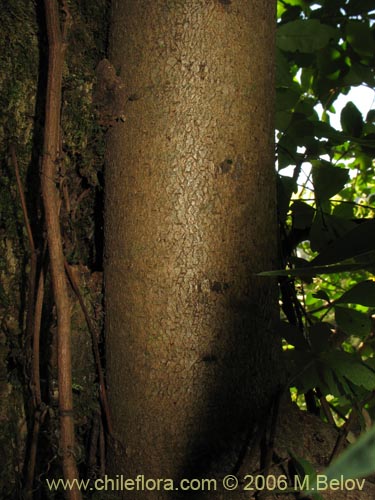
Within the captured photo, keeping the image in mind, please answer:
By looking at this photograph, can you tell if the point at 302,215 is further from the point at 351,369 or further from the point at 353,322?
the point at 351,369

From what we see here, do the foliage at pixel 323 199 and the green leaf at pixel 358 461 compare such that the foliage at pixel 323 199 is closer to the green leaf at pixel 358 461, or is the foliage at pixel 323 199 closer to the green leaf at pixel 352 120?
the green leaf at pixel 352 120

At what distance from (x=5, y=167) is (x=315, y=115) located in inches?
31.1

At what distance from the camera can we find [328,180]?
1.06 m

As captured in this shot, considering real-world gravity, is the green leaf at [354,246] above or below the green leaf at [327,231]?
below

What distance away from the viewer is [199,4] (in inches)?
29.1

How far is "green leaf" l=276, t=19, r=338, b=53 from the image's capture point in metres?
1.05

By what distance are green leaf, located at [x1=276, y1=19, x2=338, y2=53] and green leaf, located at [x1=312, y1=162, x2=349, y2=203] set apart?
256 millimetres

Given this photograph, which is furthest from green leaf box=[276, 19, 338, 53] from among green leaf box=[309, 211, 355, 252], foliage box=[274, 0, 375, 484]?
green leaf box=[309, 211, 355, 252]

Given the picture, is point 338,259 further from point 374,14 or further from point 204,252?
point 374,14

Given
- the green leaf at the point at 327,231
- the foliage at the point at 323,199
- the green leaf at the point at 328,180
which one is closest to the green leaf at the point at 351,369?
the foliage at the point at 323,199

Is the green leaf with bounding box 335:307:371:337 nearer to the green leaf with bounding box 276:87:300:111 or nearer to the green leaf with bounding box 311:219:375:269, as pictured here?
the green leaf with bounding box 311:219:375:269

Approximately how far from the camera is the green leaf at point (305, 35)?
1.05m

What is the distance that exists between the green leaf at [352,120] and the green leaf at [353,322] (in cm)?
41

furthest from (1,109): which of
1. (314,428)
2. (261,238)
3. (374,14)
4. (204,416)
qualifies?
(374,14)
